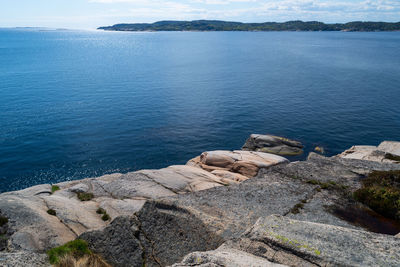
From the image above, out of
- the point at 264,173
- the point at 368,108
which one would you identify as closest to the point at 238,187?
the point at 264,173

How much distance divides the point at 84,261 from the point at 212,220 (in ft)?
26.0

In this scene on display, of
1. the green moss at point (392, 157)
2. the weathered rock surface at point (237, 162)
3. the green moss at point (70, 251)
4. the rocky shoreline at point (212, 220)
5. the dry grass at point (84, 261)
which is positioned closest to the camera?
the rocky shoreline at point (212, 220)

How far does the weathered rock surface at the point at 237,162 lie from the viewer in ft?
123

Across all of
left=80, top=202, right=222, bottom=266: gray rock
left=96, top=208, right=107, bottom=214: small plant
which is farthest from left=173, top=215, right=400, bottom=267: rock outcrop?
left=96, top=208, right=107, bottom=214: small plant

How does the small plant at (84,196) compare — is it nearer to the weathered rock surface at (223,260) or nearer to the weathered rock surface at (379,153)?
the weathered rock surface at (223,260)

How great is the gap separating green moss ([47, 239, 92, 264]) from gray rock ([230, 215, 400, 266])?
9.18 m

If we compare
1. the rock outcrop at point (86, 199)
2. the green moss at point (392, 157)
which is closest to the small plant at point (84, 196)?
the rock outcrop at point (86, 199)

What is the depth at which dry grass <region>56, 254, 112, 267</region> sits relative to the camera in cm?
1467

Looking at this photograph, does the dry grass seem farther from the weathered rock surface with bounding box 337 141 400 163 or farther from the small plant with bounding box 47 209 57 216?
the weathered rock surface with bounding box 337 141 400 163

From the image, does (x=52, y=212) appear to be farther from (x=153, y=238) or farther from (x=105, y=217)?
(x=153, y=238)

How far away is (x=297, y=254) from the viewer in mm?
12672

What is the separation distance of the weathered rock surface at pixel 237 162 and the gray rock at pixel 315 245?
21.6 meters

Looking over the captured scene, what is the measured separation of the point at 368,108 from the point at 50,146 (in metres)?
74.5

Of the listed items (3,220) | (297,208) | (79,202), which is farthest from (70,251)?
(297,208)
